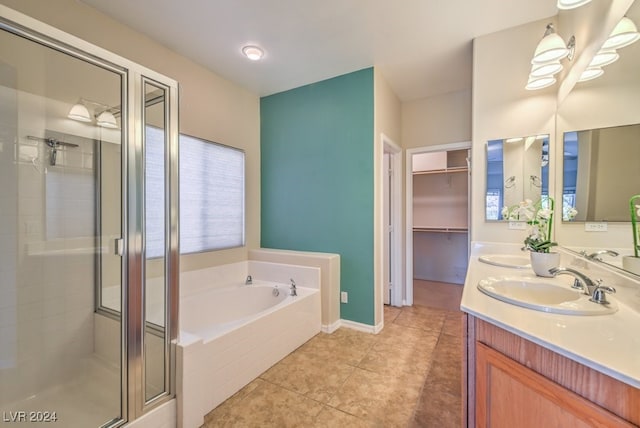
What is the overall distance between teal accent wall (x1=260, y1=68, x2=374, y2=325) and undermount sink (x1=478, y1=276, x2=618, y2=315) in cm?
145

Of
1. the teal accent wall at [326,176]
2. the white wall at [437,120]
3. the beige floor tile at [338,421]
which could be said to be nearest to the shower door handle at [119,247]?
the beige floor tile at [338,421]

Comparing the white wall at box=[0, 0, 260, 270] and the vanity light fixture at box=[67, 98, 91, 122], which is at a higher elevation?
the white wall at box=[0, 0, 260, 270]

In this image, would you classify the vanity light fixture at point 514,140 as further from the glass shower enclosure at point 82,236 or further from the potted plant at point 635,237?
the glass shower enclosure at point 82,236

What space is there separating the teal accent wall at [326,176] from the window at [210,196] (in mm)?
404

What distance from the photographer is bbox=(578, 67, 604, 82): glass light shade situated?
4.38 ft

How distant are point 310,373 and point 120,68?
2323 millimetres

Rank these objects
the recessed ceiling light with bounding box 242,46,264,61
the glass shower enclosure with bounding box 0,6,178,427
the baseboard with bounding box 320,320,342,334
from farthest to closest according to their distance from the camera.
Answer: the baseboard with bounding box 320,320,342,334 → the recessed ceiling light with bounding box 242,46,264,61 → the glass shower enclosure with bounding box 0,6,178,427

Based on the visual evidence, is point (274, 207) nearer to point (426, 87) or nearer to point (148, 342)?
point (148, 342)

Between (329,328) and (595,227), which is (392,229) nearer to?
(329,328)

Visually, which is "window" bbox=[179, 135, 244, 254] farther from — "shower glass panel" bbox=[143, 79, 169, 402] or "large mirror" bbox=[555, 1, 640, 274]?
"large mirror" bbox=[555, 1, 640, 274]

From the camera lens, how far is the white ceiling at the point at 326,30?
74.5 inches

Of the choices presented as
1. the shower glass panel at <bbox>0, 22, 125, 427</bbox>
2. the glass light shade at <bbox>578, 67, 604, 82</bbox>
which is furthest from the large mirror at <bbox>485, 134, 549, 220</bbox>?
the shower glass panel at <bbox>0, 22, 125, 427</bbox>

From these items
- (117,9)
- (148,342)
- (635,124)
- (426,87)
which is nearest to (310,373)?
(148,342)

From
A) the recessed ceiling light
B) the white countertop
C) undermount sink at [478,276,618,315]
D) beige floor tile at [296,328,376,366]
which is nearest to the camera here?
the white countertop
